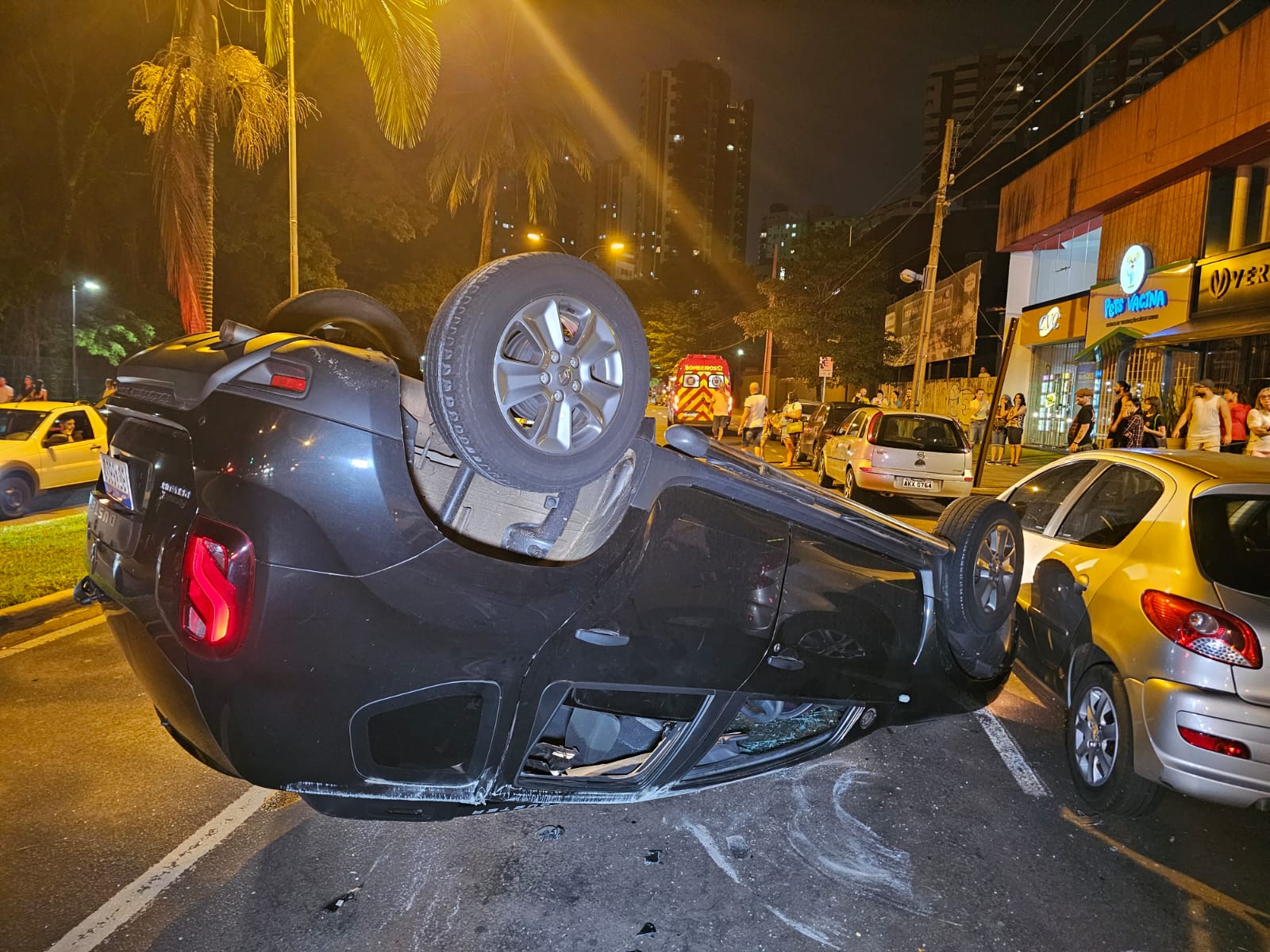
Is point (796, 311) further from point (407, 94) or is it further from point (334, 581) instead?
point (334, 581)

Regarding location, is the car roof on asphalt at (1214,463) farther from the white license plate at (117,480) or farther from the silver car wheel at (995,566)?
the white license plate at (117,480)

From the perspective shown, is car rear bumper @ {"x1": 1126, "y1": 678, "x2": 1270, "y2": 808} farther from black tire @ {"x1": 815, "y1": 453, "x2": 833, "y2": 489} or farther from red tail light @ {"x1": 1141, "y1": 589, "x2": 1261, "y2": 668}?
black tire @ {"x1": 815, "y1": 453, "x2": 833, "y2": 489}

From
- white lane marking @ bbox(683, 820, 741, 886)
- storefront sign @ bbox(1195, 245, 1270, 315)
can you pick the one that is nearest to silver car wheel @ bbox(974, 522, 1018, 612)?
white lane marking @ bbox(683, 820, 741, 886)

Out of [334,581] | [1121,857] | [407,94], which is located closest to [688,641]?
[334,581]

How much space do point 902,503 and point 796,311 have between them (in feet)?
57.6

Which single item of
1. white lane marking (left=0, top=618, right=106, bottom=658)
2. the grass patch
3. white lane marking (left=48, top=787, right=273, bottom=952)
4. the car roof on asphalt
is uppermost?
the car roof on asphalt

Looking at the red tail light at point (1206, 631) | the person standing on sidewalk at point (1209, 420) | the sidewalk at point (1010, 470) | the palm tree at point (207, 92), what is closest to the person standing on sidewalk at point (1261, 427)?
the person standing on sidewalk at point (1209, 420)

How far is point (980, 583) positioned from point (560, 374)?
229 centimetres

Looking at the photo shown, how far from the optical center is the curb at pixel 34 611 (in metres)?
5.69

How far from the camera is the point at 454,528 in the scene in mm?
2666

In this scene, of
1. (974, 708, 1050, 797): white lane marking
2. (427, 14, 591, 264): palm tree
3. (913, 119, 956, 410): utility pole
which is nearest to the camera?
(974, 708, 1050, 797): white lane marking

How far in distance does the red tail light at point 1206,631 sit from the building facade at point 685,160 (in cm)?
14685

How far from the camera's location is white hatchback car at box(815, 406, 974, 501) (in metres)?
12.0

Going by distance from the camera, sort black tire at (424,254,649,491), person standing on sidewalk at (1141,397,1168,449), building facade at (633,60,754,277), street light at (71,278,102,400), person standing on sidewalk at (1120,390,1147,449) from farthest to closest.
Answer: building facade at (633,60,754,277), street light at (71,278,102,400), person standing on sidewalk at (1141,397,1168,449), person standing on sidewalk at (1120,390,1147,449), black tire at (424,254,649,491)
